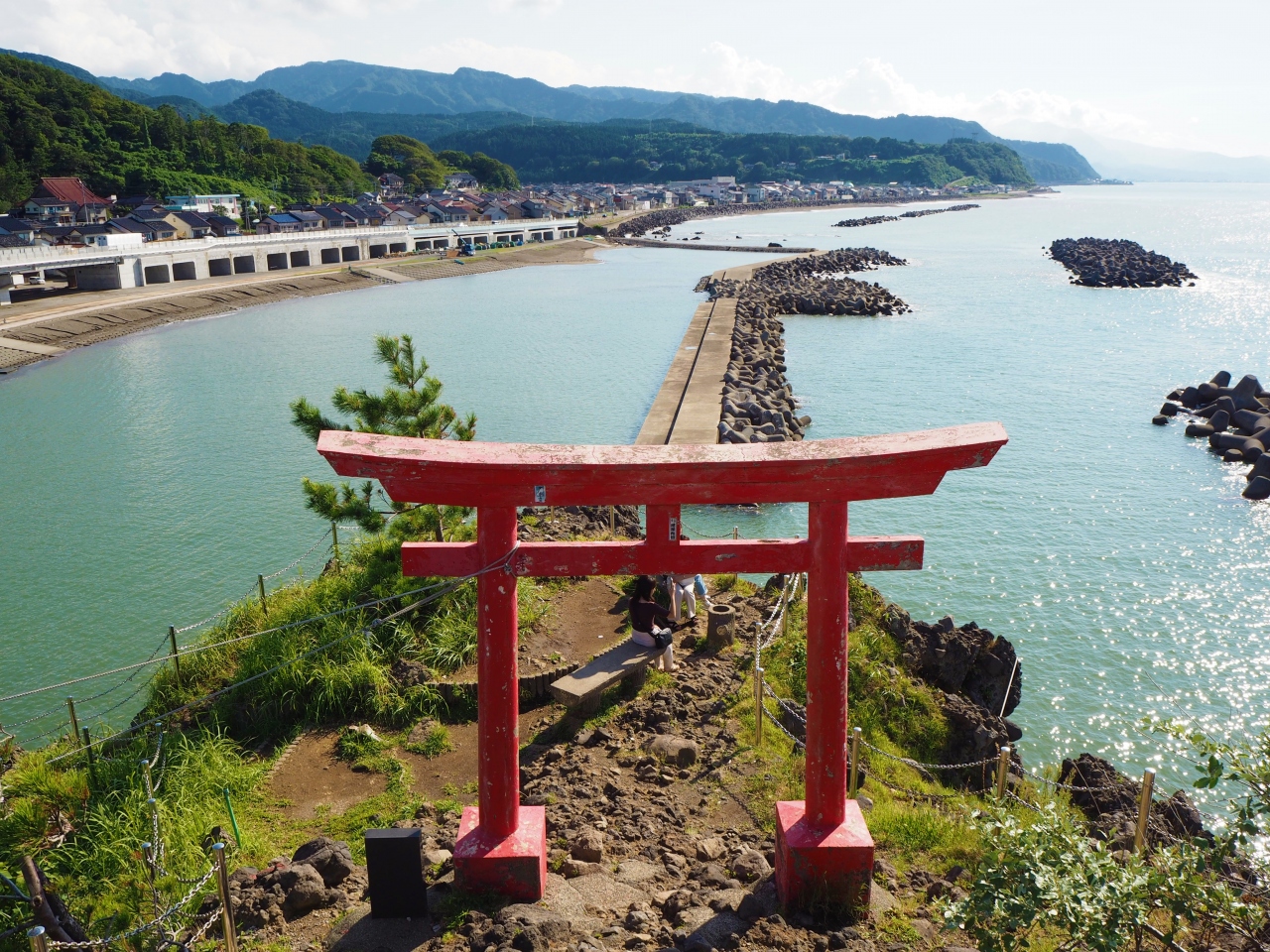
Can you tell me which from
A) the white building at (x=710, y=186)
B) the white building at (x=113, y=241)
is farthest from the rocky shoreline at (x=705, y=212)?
the white building at (x=113, y=241)

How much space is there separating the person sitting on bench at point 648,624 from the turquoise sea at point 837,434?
385cm

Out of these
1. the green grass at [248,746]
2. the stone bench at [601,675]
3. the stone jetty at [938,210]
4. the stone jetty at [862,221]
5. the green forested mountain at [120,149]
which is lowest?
the green grass at [248,746]

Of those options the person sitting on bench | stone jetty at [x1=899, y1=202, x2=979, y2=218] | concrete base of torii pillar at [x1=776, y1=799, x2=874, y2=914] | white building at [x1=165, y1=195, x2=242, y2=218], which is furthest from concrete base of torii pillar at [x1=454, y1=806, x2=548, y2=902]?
stone jetty at [x1=899, y1=202, x2=979, y2=218]

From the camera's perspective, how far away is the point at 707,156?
16762 centimetres

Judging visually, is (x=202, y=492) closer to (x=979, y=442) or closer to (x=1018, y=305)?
(x=979, y=442)

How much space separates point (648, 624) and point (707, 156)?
172 metres

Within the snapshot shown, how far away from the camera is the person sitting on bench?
7.09 metres

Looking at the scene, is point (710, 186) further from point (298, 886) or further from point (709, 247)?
point (298, 886)

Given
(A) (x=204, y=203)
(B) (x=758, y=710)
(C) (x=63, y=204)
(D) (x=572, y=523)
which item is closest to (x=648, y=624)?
(B) (x=758, y=710)

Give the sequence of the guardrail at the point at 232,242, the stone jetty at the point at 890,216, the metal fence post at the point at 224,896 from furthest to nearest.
→ 1. the stone jetty at the point at 890,216
2. the guardrail at the point at 232,242
3. the metal fence post at the point at 224,896

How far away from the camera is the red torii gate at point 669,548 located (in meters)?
4.22

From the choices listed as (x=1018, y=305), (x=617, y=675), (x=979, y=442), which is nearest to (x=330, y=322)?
(x=1018, y=305)

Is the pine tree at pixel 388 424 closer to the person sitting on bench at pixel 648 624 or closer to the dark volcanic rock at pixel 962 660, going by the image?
the person sitting on bench at pixel 648 624

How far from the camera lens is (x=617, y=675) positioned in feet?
23.0
